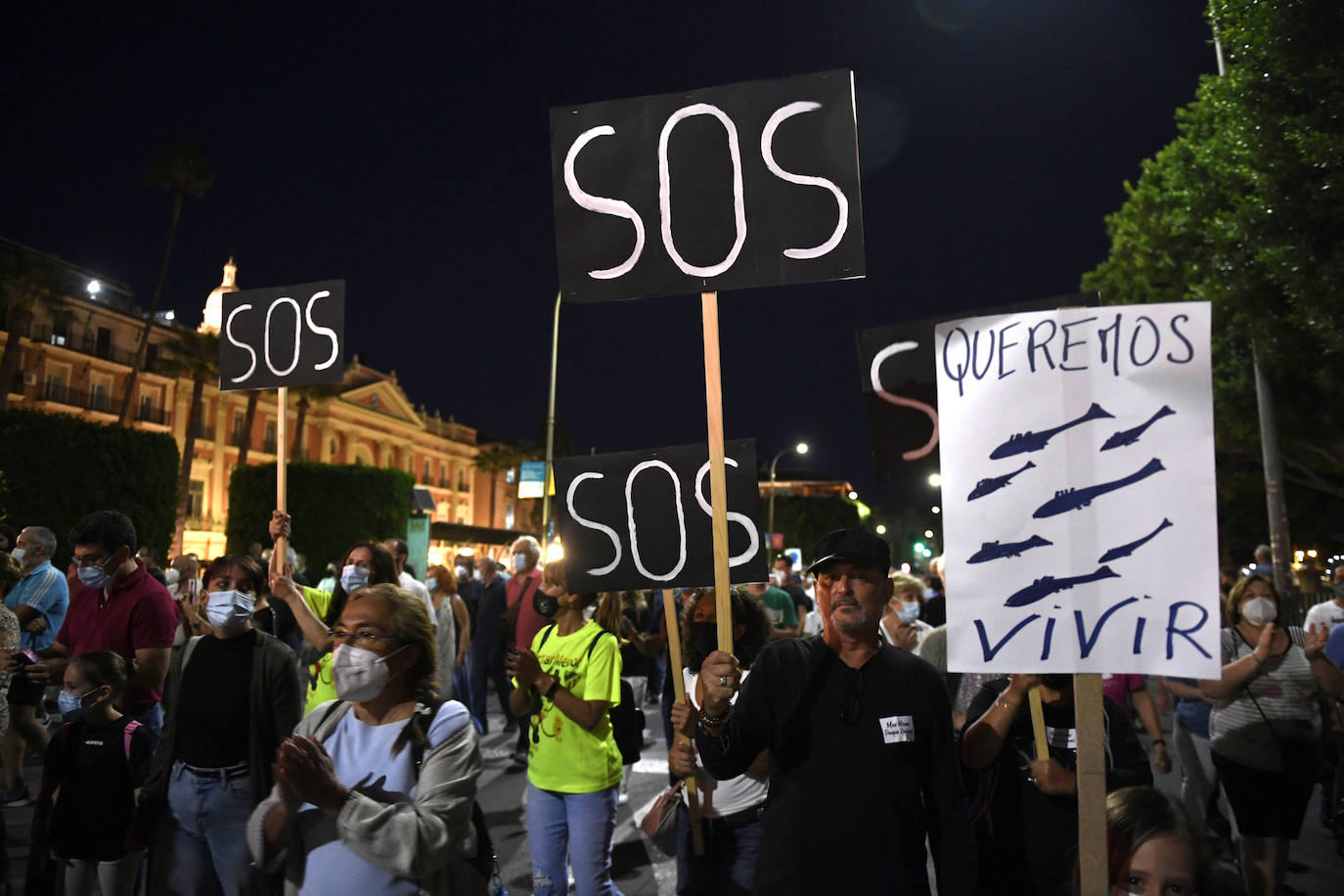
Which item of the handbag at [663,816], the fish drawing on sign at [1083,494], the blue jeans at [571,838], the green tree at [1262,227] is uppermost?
the green tree at [1262,227]

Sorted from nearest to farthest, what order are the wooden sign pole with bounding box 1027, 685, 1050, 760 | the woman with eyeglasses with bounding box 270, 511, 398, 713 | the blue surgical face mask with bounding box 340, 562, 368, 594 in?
the wooden sign pole with bounding box 1027, 685, 1050, 760
the woman with eyeglasses with bounding box 270, 511, 398, 713
the blue surgical face mask with bounding box 340, 562, 368, 594

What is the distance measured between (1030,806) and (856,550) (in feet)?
3.97

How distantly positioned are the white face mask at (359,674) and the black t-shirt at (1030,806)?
210cm

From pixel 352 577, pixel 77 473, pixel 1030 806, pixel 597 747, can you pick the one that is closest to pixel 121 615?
pixel 352 577

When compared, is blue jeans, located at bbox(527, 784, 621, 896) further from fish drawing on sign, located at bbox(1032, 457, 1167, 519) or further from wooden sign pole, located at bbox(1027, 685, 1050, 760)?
fish drawing on sign, located at bbox(1032, 457, 1167, 519)

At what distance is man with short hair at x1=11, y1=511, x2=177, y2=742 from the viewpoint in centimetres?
516

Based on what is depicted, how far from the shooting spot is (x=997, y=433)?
2.88 m

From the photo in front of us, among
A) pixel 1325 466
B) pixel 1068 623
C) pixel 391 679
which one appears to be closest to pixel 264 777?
pixel 391 679

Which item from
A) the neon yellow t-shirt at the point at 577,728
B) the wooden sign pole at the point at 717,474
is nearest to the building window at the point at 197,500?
the neon yellow t-shirt at the point at 577,728

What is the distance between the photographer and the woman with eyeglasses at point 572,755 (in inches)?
182

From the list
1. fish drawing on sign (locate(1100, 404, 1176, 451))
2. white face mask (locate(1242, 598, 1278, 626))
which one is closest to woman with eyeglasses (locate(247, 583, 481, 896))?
fish drawing on sign (locate(1100, 404, 1176, 451))

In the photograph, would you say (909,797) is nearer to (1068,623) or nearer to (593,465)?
(1068,623)

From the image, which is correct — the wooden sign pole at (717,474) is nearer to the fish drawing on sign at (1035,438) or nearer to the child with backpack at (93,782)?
the fish drawing on sign at (1035,438)

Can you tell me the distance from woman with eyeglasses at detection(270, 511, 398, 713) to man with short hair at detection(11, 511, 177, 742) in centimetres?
68
